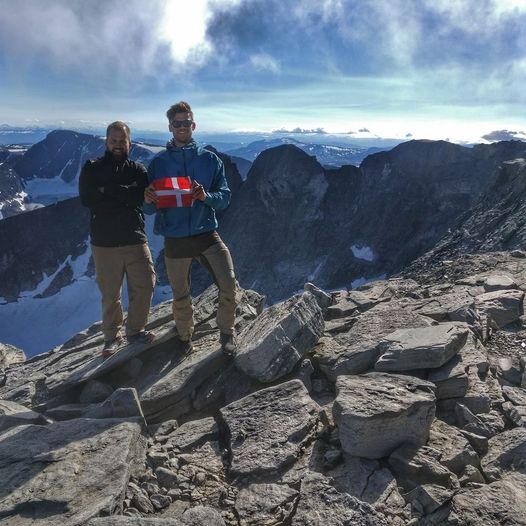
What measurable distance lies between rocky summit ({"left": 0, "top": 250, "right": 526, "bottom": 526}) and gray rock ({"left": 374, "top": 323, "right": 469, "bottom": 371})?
0.03 meters

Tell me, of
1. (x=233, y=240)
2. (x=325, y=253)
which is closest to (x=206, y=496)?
(x=325, y=253)

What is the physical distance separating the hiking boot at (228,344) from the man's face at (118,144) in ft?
13.7

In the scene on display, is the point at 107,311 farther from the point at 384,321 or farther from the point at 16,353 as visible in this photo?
the point at 16,353

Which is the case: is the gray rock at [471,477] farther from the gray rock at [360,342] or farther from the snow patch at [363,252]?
the snow patch at [363,252]

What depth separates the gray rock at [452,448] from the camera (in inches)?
238

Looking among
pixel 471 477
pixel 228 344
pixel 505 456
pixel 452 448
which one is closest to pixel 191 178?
pixel 228 344

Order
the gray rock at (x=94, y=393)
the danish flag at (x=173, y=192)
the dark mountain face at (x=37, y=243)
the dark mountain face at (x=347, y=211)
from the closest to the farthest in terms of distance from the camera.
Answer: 1. the danish flag at (x=173, y=192)
2. the gray rock at (x=94, y=393)
3. the dark mountain face at (x=347, y=211)
4. the dark mountain face at (x=37, y=243)

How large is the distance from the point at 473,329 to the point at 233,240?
12643 cm

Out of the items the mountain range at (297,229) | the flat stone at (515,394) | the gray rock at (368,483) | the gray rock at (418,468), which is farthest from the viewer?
the mountain range at (297,229)

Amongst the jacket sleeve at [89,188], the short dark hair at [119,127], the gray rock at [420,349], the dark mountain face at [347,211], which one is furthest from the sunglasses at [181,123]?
the dark mountain face at [347,211]

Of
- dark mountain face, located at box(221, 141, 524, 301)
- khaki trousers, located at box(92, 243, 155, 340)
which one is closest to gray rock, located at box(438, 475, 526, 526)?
khaki trousers, located at box(92, 243, 155, 340)

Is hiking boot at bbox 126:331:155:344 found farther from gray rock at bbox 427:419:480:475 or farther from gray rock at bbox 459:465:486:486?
gray rock at bbox 459:465:486:486

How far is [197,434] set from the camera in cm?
734

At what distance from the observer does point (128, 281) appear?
9.77 m
